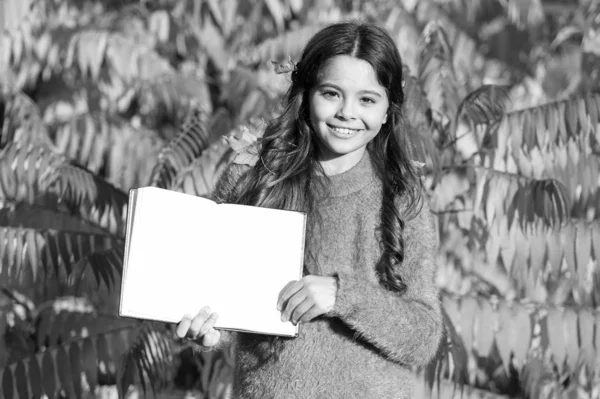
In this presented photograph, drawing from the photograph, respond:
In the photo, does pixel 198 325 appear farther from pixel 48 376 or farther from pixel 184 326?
pixel 48 376

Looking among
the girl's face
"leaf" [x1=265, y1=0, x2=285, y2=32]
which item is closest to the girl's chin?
the girl's face

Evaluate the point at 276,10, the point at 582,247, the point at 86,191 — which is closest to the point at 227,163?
the point at 86,191

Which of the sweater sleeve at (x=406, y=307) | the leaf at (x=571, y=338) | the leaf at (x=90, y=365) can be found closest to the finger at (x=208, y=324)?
the sweater sleeve at (x=406, y=307)

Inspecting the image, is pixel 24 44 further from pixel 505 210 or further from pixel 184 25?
pixel 505 210

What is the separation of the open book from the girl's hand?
0.03 m

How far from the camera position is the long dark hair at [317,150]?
7.39ft

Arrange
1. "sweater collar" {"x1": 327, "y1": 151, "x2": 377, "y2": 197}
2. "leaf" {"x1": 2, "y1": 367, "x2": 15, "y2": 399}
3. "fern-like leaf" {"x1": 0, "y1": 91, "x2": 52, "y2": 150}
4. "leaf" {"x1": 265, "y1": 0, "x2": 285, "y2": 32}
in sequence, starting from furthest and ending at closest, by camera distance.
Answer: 1. "leaf" {"x1": 265, "y1": 0, "x2": 285, "y2": 32}
2. "fern-like leaf" {"x1": 0, "y1": 91, "x2": 52, "y2": 150}
3. "leaf" {"x1": 2, "y1": 367, "x2": 15, "y2": 399}
4. "sweater collar" {"x1": 327, "y1": 151, "x2": 377, "y2": 197}

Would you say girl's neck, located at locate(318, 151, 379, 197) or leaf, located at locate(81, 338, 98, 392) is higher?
girl's neck, located at locate(318, 151, 379, 197)

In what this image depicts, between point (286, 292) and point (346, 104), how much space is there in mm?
482

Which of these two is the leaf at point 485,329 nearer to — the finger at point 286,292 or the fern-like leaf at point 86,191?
the fern-like leaf at point 86,191

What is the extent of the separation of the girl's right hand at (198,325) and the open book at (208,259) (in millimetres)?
17

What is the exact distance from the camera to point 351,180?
233 cm

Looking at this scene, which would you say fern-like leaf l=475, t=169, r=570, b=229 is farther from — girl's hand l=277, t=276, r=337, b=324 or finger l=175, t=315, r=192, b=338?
finger l=175, t=315, r=192, b=338

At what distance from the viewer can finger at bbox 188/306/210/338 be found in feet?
6.66
